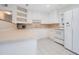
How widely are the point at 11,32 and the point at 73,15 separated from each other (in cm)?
166

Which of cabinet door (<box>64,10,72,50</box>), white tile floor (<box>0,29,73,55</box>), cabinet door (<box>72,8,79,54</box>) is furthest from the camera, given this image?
cabinet door (<box>64,10,72,50</box>)

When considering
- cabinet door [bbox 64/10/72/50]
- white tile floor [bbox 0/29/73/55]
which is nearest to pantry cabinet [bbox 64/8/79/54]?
cabinet door [bbox 64/10/72/50]

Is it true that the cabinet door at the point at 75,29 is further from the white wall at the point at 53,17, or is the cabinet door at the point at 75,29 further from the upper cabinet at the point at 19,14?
the upper cabinet at the point at 19,14

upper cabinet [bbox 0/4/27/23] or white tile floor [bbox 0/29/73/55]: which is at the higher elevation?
upper cabinet [bbox 0/4/27/23]

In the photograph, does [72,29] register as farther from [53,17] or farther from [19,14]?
[19,14]

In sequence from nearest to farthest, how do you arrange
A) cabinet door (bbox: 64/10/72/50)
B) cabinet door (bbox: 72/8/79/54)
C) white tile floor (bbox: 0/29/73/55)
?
white tile floor (bbox: 0/29/73/55), cabinet door (bbox: 72/8/79/54), cabinet door (bbox: 64/10/72/50)

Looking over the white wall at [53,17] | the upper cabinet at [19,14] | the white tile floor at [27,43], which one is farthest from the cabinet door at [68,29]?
the upper cabinet at [19,14]

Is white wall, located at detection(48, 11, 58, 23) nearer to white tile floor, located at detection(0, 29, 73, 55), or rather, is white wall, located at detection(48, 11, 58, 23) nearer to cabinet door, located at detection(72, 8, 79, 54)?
white tile floor, located at detection(0, 29, 73, 55)

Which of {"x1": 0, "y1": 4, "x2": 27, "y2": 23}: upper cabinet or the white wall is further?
the white wall

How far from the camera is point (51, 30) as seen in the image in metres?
2.72

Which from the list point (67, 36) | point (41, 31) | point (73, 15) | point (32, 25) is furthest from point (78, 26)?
point (32, 25)

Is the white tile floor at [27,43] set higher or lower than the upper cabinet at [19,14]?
lower

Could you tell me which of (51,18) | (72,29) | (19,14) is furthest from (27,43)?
(72,29)
